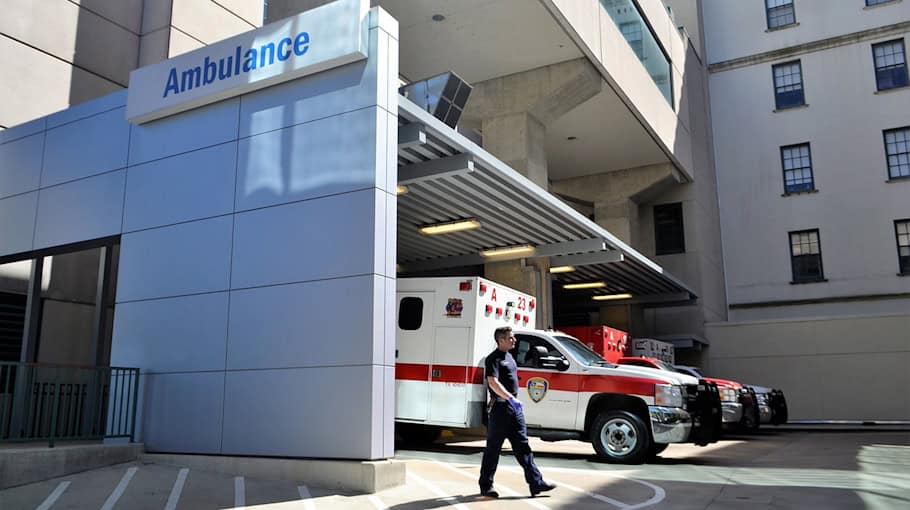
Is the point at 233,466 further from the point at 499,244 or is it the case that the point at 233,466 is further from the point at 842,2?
the point at 842,2

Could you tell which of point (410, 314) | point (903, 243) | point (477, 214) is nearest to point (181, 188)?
point (410, 314)

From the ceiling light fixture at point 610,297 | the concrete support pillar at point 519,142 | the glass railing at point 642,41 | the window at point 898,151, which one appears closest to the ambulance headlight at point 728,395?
the concrete support pillar at point 519,142

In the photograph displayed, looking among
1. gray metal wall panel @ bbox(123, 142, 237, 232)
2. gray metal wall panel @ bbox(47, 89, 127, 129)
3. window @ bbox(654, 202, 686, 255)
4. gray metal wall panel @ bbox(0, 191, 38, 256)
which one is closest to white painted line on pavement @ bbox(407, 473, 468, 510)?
gray metal wall panel @ bbox(123, 142, 237, 232)

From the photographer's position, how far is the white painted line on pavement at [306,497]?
7.92 m

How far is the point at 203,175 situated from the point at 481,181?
16.7 feet

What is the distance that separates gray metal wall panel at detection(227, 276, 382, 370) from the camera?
933cm

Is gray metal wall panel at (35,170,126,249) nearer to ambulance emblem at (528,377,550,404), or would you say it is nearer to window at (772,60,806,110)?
ambulance emblem at (528,377,550,404)

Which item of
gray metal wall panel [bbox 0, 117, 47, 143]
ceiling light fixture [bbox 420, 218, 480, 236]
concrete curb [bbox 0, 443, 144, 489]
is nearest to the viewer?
concrete curb [bbox 0, 443, 144, 489]

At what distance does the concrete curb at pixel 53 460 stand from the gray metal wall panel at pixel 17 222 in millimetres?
5010

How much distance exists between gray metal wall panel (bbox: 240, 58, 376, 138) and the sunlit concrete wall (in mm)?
19

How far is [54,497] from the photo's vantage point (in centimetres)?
845

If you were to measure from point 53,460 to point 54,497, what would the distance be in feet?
3.88

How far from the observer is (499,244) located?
18.9 meters

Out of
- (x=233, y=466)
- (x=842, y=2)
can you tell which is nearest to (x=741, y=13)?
(x=842, y=2)
